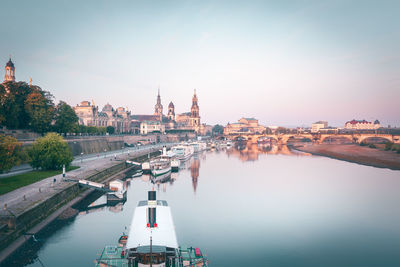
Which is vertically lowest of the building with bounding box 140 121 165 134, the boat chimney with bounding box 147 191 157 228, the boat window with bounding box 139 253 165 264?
the boat window with bounding box 139 253 165 264

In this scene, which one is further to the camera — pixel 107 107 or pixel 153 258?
pixel 107 107

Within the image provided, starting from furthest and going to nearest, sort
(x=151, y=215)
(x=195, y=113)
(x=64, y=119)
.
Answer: (x=195, y=113)
(x=64, y=119)
(x=151, y=215)

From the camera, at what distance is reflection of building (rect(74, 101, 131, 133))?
Result: 10284 cm

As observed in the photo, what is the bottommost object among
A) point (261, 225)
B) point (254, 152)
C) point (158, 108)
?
point (261, 225)

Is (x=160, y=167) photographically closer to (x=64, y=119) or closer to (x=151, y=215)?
(x=64, y=119)

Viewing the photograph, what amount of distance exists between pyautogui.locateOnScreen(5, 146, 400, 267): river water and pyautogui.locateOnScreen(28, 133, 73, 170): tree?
894 centimetres

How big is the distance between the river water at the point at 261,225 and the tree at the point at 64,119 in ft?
76.9

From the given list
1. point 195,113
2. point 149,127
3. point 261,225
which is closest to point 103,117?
point 149,127

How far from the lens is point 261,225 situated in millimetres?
25062

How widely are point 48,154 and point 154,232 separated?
26.4 m

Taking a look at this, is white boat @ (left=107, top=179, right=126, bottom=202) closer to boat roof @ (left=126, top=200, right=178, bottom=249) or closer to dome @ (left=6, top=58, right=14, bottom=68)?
boat roof @ (left=126, top=200, right=178, bottom=249)

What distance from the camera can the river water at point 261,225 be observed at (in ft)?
62.0

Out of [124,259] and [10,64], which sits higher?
[10,64]

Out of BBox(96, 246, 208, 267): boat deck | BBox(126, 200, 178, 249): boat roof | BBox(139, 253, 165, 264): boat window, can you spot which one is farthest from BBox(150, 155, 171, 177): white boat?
BBox(139, 253, 165, 264): boat window
